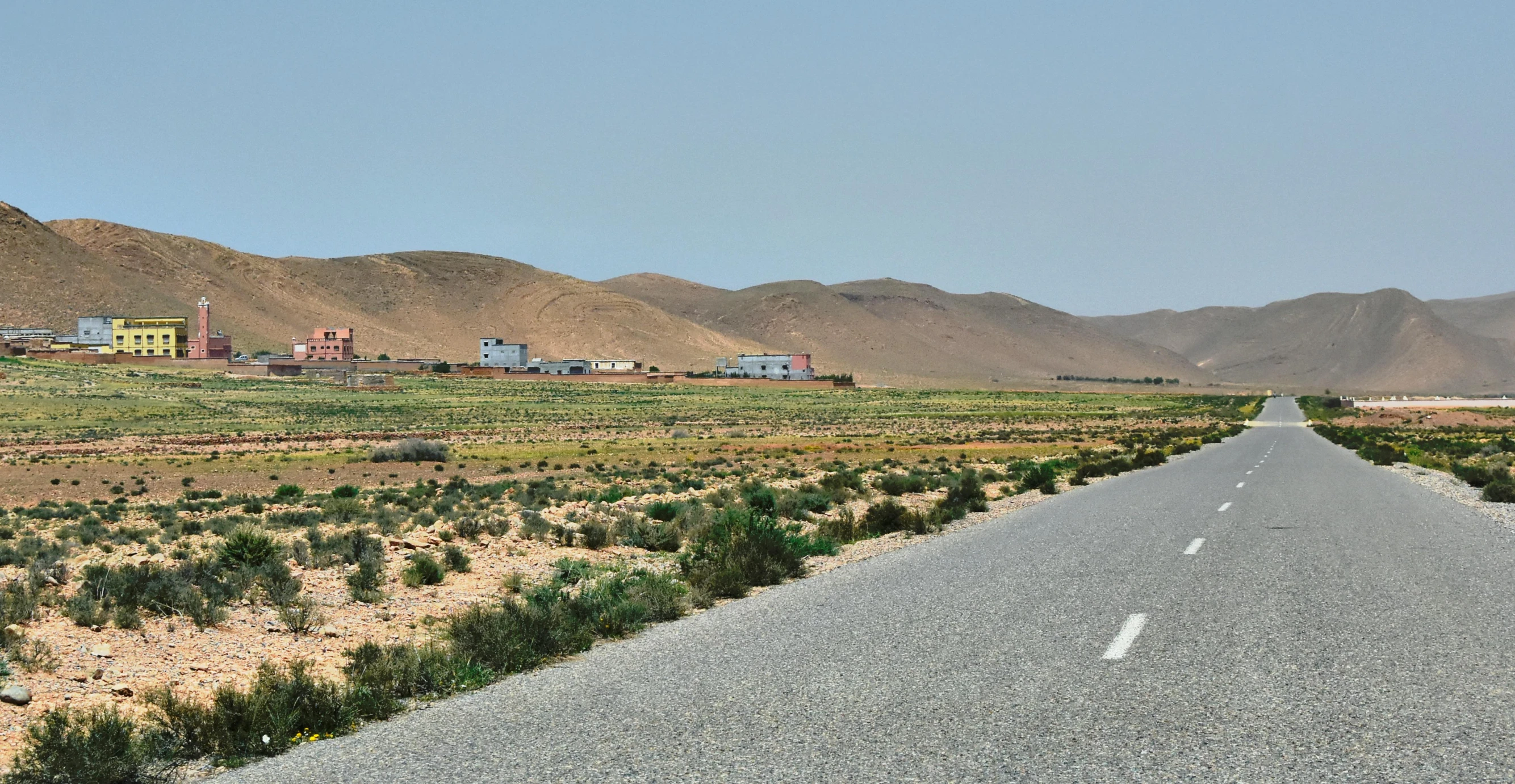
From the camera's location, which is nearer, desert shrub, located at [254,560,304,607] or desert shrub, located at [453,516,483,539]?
desert shrub, located at [254,560,304,607]

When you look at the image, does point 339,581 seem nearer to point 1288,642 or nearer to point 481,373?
point 1288,642

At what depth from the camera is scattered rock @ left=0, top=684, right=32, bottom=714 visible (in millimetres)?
7828

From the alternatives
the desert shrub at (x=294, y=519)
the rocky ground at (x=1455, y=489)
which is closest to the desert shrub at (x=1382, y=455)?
the rocky ground at (x=1455, y=489)

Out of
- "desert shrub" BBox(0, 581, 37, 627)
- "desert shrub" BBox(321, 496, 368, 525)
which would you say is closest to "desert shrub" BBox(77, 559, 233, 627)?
"desert shrub" BBox(0, 581, 37, 627)

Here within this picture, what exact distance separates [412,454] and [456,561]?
29.8 meters

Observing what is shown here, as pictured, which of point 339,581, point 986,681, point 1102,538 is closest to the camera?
point 986,681

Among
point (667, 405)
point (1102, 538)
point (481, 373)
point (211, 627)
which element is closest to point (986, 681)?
point (211, 627)

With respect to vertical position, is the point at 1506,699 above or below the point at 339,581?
above

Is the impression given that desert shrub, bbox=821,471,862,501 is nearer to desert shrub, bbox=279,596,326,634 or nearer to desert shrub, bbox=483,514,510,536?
desert shrub, bbox=483,514,510,536

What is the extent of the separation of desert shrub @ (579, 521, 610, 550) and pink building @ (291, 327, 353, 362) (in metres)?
149

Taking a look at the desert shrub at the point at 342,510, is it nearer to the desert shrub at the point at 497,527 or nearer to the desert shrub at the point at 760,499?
the desert shrub at the point at 497,527

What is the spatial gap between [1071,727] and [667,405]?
9965 centimetres

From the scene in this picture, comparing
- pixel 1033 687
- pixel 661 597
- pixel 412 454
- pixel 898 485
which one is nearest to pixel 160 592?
pixel 661 597

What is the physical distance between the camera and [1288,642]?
836 cm
